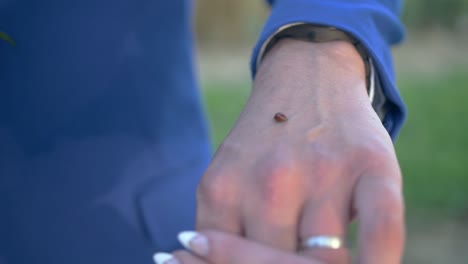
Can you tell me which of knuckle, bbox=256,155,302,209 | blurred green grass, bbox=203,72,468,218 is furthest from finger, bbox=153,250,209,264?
blurred green grass, bbox=203,72,468,218

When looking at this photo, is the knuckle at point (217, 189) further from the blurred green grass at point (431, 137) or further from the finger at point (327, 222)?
the blurred green grass at point (431, 137)

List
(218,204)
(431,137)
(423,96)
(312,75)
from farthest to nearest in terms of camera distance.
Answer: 1. (423,96)
2. (431,137)
3. (312,75)
4. (218,204)

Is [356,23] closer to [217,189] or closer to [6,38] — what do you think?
[217,189]

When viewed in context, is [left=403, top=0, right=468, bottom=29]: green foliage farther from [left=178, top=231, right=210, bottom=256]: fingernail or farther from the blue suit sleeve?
[left=178, top=231, right=210, bottom=256]: fingernail

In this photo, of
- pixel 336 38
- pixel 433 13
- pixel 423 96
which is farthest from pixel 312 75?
pixel 433 13

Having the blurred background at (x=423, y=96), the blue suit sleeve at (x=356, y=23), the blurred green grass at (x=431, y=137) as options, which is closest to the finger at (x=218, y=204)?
the blue suit sleeve at (x=356, y=23)

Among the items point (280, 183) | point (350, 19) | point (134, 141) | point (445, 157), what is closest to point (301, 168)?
point (280, 183)
